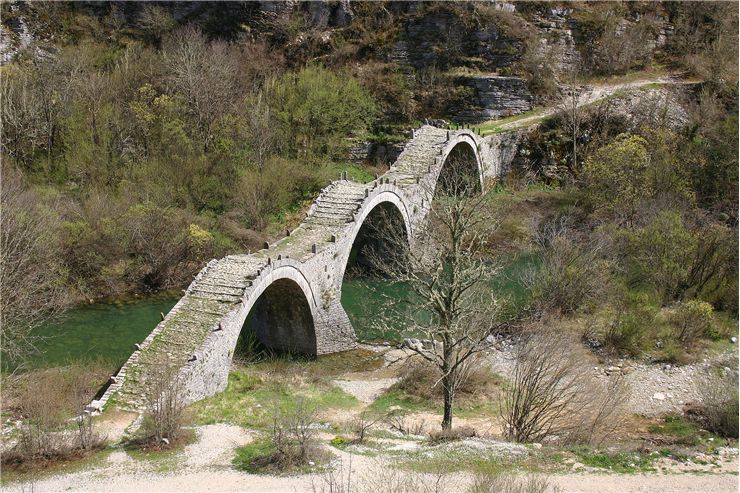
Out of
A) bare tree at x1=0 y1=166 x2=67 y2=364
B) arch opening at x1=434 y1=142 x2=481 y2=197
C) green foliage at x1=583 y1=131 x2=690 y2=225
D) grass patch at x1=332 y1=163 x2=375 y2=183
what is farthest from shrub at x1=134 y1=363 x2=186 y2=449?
grass patch at x1=332 y1=163 x2=375 y2=183

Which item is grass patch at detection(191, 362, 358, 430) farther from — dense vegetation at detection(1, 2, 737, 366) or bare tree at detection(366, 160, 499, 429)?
dense vegetation at detection(1, 2, 737, 366)

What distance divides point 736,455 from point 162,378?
13968mm

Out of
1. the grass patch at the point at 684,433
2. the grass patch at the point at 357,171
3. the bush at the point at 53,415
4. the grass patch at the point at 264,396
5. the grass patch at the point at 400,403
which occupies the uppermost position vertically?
the grass patch at the point at 357,171

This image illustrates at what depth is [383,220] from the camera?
33.8 m

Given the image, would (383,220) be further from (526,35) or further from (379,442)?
(526,35)

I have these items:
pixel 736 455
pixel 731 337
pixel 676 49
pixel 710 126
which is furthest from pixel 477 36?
pixel 736 455

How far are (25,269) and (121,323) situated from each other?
435cm

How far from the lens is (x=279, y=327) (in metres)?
27.2

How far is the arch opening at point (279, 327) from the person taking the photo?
2631 centimetres

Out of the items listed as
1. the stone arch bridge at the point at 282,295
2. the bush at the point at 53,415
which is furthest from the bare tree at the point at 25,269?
the stone arch bridge at the point at 282,295

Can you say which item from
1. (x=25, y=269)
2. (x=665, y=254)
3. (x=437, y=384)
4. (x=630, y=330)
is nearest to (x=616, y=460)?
(x=437, y=384)

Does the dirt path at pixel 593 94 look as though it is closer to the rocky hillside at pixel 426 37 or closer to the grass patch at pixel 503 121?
the grass patch at pixel 503 121

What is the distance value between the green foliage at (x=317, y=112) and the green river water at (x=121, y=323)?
13152 millimetres

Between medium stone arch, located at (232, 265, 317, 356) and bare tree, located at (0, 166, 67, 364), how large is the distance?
7.32 meters
